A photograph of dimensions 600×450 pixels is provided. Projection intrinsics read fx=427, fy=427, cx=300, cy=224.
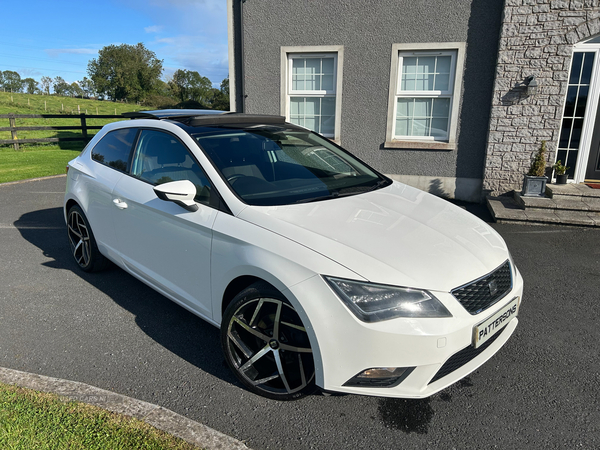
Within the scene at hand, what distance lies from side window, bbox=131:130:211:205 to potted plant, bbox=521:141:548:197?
653 cm

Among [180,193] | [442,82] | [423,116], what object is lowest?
[180,193]

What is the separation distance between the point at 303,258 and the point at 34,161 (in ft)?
46.4

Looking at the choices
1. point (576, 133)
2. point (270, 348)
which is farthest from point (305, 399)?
point (576, 133)

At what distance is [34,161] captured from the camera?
530 inches

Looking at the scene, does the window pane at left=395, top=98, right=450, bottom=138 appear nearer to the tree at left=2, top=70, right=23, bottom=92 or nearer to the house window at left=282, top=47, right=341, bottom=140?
the house window at left=282, top=47, right=341, bottom=140

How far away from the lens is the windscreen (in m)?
2.98

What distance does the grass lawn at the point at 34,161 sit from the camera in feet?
35.9

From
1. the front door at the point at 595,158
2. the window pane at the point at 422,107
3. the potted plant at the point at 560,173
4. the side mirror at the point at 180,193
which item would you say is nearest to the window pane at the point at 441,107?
the window pane at the point at 422,107

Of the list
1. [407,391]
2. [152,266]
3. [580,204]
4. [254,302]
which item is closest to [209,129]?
[152,266]

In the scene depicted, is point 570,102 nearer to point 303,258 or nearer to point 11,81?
point 303,258

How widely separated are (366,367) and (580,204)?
6.50 metres

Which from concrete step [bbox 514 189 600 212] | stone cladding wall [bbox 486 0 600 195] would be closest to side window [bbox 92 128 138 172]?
concrete step [bbox 514 189 600 212]

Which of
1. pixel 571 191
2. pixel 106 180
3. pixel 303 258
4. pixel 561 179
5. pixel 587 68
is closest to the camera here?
pixel 303 258

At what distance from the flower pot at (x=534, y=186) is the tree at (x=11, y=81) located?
10577 centimetres
